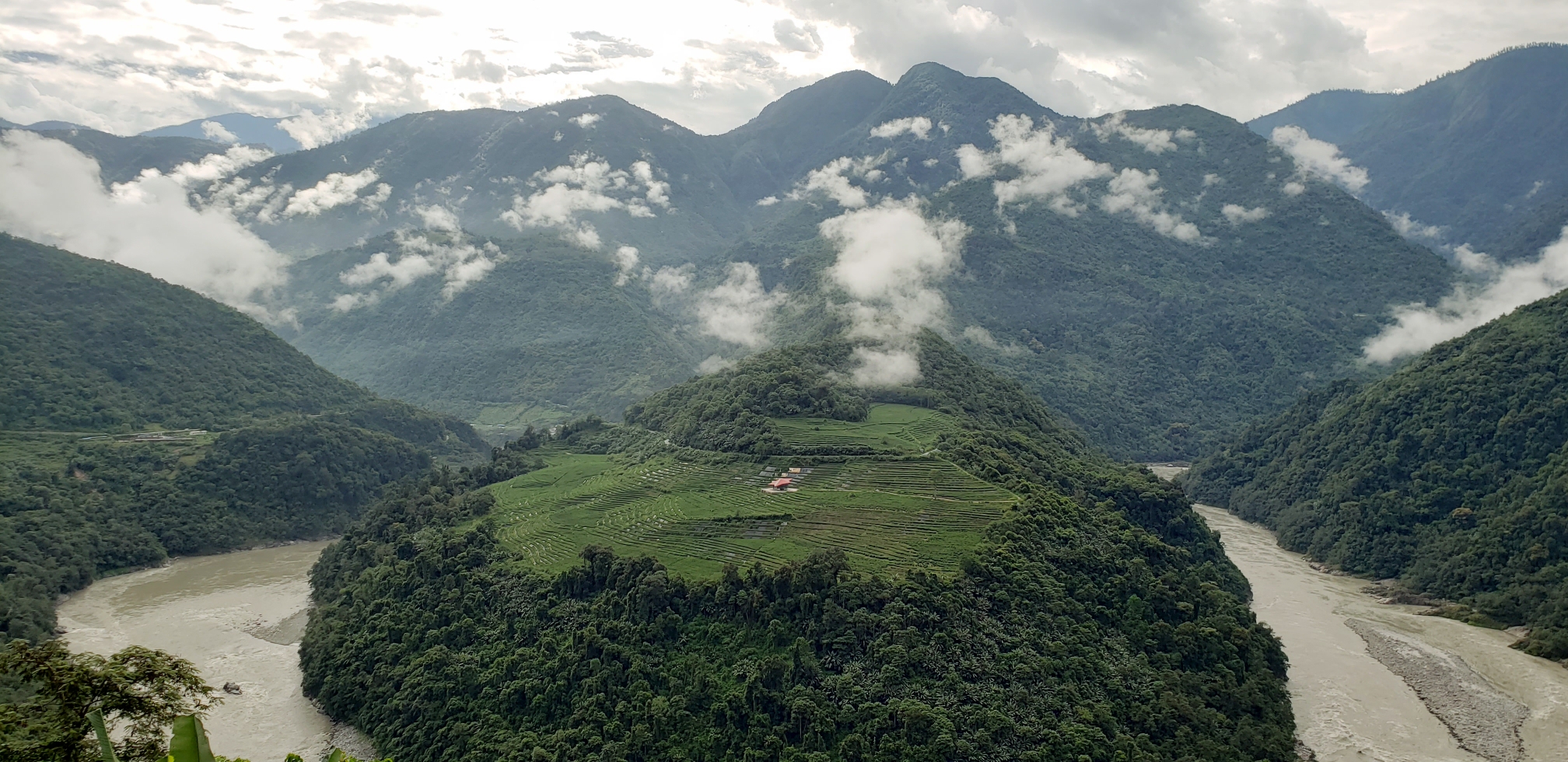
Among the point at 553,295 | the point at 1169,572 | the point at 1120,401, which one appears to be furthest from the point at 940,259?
the point at 1169,572

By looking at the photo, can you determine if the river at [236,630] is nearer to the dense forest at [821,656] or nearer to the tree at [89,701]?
the dense forest at [821,656]

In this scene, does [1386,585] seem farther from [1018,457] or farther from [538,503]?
[538,503]

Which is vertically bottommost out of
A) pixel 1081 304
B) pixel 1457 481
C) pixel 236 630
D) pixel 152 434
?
pixel 236 630

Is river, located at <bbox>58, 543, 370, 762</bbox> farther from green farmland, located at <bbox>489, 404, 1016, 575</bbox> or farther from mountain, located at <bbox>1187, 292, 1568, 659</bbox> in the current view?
mountain, located at <bbox>1187, 292, 1568, 659</bbox>

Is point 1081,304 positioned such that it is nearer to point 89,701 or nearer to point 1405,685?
point 1405,685

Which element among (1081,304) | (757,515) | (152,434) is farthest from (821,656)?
(1081,304)

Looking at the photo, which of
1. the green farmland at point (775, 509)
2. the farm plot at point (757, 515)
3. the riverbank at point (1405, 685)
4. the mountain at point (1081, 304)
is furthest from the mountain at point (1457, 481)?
the farm plot at point (757, 515)

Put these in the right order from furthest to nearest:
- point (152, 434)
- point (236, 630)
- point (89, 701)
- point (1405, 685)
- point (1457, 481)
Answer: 1. point (152, 434)
2. point (1457, 481)
3. point (236, 630)
4. point (1405, 685)
5. point (89, 701)
